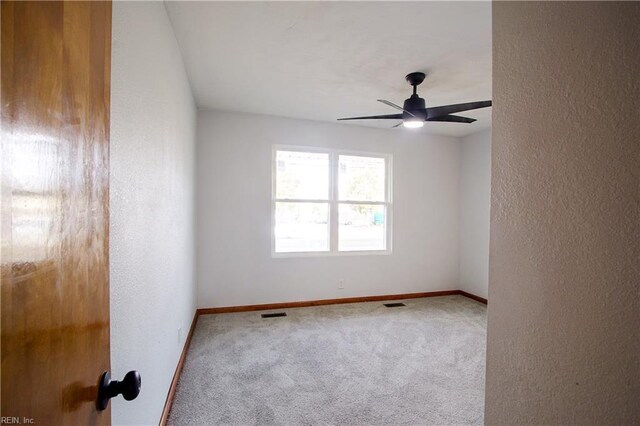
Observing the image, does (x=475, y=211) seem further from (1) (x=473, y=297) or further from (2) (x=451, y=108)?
(2) (x=451, y=108)

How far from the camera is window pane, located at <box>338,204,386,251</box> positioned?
4324 mm

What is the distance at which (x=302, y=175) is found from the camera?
4148mm

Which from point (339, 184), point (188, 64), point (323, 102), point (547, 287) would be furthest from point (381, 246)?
point (547, 287)

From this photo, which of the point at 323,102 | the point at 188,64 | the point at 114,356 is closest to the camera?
the point at 114,356

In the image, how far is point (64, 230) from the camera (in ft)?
1.59

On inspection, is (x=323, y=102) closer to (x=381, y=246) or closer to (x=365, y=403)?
(x=381, y=246)

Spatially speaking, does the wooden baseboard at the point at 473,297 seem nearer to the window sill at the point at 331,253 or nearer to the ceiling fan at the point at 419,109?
the window sill at the point at 331,253

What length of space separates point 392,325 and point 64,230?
11.4ft

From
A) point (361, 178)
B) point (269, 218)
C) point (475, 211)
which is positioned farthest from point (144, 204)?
point (475, 211)

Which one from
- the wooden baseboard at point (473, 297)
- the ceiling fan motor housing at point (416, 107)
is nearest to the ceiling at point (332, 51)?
the ceiling fan motor housing at point (416, 107)

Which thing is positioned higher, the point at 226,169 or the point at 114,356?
the point at 226,169

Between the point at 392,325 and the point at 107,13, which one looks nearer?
the point at 107,13

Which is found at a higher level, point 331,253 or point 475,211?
point 475,211

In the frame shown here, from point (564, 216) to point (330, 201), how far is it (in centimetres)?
354
